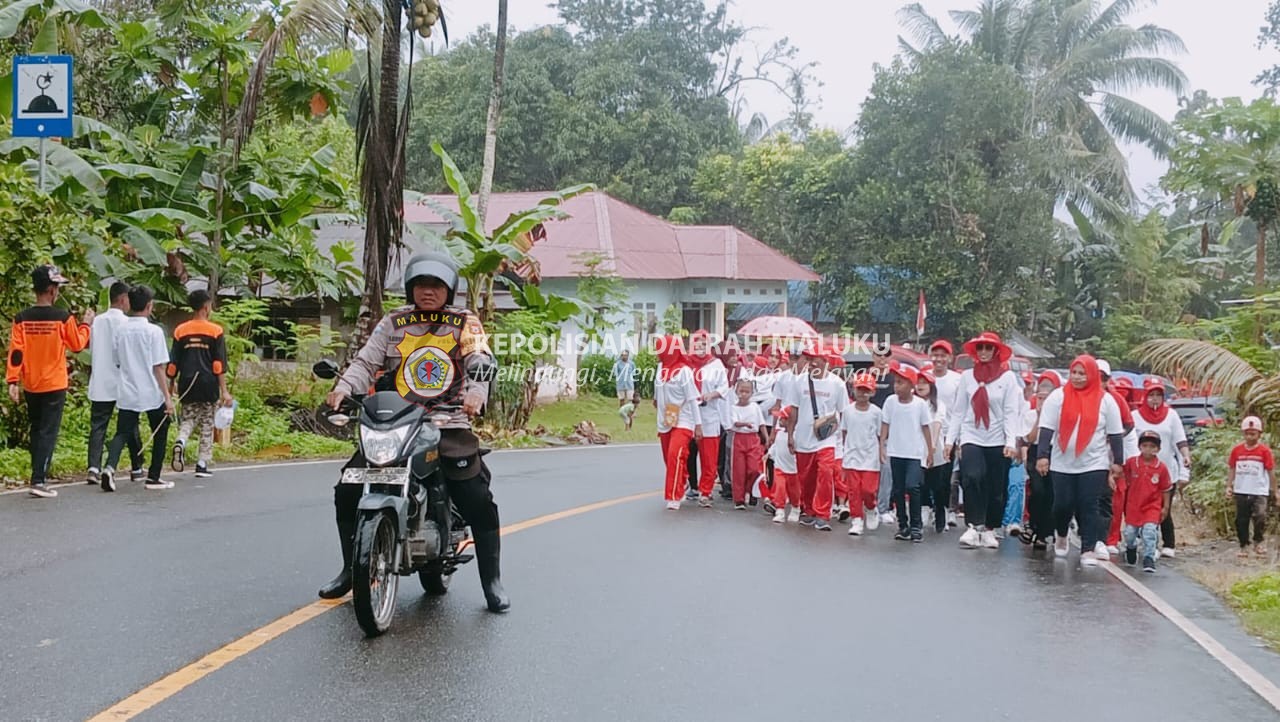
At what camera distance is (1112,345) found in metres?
40.1

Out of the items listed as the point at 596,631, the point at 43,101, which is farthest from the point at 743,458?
the point at 43,101

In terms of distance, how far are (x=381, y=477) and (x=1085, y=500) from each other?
6.58m

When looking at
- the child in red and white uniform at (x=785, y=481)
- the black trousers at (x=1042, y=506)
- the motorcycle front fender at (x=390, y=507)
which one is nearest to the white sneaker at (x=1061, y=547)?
the black trousers at (x=1042, y=506)

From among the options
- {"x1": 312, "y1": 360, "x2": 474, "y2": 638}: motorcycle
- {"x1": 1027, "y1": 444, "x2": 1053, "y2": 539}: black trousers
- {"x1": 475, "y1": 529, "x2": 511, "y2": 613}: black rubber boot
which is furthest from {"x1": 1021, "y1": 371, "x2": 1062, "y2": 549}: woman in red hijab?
{"x1": 312, "y1": 360, "x2": 474, "y2": 638}: motorcycle

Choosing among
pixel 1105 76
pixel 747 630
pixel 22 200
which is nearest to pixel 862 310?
pixel 1105 76

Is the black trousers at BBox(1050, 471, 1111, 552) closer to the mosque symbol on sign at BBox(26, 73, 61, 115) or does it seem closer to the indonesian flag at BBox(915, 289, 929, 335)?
the mosque symbol on sign at BBox(26, 73, 61, 115)

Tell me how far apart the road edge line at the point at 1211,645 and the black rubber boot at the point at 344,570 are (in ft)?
15.0

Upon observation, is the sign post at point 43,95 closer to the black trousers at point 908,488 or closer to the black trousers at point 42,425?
the black trousers at point 42,425

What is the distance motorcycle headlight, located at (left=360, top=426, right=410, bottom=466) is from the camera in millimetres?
6336

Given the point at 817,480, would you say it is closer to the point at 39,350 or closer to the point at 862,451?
the point at 862,451

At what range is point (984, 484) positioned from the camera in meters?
11.5

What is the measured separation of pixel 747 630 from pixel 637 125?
1477 inches

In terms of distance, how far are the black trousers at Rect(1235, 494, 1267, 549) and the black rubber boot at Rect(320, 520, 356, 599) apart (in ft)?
28.1

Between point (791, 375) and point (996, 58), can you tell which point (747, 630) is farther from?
point (996, 58)
